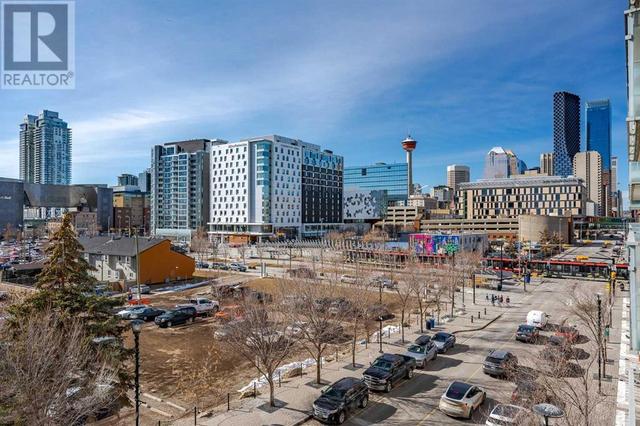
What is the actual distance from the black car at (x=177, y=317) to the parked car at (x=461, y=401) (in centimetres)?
2439

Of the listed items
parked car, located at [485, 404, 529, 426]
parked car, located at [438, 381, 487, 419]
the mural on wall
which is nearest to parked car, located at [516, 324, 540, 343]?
parked car, located at [438, 381, 487, 419]

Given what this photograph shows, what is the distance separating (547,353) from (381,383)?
800 cm

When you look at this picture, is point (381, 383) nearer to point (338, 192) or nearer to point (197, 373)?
point (197, 373)

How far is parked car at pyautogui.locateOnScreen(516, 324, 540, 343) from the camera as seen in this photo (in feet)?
96.6

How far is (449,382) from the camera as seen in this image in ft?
74.3

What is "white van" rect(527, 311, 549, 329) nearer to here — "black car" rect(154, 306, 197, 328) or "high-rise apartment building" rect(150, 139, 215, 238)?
"black car" rect(154, 306, 197, 328)

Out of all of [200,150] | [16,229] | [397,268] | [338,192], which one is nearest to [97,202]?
[16,229]

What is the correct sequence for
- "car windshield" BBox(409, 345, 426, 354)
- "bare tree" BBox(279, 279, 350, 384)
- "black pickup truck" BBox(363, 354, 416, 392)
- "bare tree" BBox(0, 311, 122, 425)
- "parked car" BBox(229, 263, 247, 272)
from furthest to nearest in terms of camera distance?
"parked car" BBox(229, 263, 247, 272) → "car windshield" BBox(409, 345, 426, 354) → "bare tree" BBox(279, 279, 350, 384) → "black pickup truck" BBox(363, 354, 416, 392) → "bare tree" BBox(0, 311, 122, 425)

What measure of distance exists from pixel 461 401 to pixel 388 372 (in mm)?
4385

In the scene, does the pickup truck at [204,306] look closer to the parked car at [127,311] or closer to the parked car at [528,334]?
the parked car at [127,311]

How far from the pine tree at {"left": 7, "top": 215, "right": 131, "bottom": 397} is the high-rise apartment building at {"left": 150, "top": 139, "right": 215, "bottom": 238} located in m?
119

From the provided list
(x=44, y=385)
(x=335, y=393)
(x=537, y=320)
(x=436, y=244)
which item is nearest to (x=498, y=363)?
(x=335, y=393)

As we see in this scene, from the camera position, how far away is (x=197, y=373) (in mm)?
24578

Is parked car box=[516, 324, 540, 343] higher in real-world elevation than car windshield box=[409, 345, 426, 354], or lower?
lower
